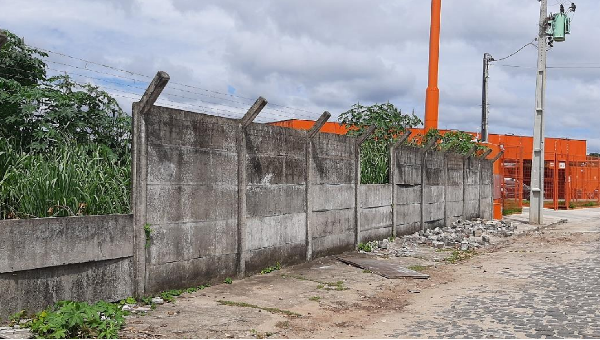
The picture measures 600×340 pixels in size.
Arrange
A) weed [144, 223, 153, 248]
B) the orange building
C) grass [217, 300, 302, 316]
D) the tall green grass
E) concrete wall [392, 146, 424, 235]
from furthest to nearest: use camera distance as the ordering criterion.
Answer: the orange building
concrete wall [392, 146, 424, 235]
weed [144, 223, 153, 248]
grass [217, 300, 302, 316]
the tall green grass

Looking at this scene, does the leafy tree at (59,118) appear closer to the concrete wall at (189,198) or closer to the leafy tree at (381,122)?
the concrete wall at (189,198)

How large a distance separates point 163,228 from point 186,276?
74 centimetres

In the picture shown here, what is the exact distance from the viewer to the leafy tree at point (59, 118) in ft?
23.8

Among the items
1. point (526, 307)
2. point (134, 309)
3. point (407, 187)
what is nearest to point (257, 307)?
point (134, 309)

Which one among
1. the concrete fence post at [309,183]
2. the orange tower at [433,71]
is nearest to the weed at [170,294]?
the concrete fence post at [309,183]

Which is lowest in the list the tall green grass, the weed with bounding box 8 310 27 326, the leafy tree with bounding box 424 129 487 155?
the weed with bounding box 8 310 27 326

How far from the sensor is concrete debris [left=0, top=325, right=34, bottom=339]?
16.3 ft

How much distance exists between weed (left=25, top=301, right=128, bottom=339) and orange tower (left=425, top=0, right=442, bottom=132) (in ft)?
70.6

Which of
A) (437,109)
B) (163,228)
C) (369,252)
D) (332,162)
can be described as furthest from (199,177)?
(437,109)

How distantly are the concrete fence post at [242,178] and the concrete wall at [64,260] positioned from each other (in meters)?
2.01

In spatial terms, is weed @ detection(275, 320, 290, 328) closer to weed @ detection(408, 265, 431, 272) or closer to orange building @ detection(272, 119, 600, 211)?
weed @ detection(408, 265, 431, 272)

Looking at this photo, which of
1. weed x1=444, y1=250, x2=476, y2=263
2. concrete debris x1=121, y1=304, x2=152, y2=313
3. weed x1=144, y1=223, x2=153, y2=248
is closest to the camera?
concrete debris x1=121, y1=304, x2=152, y2=313

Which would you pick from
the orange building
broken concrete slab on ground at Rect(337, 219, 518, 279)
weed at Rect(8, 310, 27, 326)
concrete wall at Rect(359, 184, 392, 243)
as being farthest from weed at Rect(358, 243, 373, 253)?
the orange building

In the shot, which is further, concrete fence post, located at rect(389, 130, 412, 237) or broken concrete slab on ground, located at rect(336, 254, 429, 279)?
concrete fence post, located at rect(389, 130, 412, 237)
